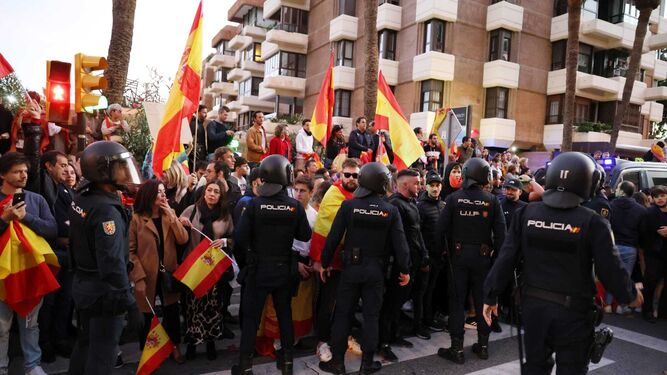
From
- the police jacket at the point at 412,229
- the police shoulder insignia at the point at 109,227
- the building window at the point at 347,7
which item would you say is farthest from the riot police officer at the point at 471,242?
the building window at the point at 347,7

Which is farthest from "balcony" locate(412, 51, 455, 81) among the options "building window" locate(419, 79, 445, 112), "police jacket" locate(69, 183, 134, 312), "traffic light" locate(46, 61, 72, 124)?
"police jacket" locate(69, 183, 134, 312)

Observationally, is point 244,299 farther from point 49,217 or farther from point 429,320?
point 429,320

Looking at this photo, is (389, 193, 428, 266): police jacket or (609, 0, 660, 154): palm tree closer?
(389, 193, 428, 266): police jacket

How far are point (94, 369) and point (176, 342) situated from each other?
1517 millimetres

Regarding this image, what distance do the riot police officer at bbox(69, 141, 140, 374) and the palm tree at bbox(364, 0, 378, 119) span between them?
10.4 m

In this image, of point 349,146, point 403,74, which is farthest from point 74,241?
point 403,74

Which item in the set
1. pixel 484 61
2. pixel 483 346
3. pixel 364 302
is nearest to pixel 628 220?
pixel 483 346

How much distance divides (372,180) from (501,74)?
24883mm

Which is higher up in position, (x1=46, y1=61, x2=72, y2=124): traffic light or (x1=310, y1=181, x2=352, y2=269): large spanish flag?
(x1=46, y1=61, x2=72, y2=124): traffic light

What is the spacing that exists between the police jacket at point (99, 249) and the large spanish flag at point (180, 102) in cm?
255

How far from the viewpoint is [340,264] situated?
512cm

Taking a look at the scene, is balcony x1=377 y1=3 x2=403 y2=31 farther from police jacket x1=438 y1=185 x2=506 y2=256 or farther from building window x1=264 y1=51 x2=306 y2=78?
police jacket x1=438 y1=185 x2=506 y2=256

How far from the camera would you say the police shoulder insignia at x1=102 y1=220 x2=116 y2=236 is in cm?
337

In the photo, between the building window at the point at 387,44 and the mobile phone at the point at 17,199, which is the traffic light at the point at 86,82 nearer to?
the mobile phone at the point at 17,199
